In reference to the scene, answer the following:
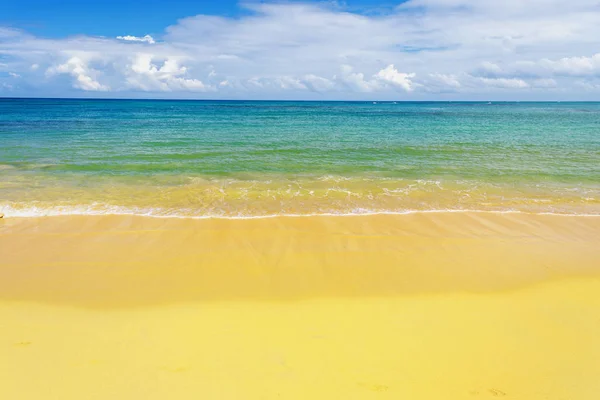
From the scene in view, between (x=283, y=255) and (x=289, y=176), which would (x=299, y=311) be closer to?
(x=283, y=255)

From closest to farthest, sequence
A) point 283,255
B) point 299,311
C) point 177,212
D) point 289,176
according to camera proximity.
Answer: point 299,311, point 283,255, point 177,212, point 289,176

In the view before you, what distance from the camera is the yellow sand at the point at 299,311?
178 inches

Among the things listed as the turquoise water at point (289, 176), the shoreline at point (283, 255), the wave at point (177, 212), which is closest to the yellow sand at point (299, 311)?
the shoreline at point (283, 255)

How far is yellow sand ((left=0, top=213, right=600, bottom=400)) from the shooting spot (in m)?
4.53

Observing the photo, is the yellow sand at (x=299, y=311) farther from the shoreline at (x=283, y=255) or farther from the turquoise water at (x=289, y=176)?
the turquoise water at (x=289, y=176)

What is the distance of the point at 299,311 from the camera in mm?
6078

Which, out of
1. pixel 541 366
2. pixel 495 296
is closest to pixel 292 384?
pixel 541 366

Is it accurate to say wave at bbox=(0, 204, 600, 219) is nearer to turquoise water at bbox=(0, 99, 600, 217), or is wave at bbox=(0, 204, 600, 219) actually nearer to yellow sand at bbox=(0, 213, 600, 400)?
turquoise water at bbox=(0, 99, 600, 217)

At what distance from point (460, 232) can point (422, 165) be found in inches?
355

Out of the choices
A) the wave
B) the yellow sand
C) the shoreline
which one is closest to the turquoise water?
the wave

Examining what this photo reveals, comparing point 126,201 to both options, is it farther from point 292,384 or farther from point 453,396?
point 453,396

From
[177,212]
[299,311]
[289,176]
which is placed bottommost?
[299,311]

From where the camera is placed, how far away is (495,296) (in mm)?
6598

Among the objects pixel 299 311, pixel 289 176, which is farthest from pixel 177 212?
pixel 299 311
